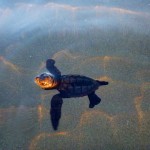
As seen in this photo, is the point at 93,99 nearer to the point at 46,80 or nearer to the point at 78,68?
the point at 78,68

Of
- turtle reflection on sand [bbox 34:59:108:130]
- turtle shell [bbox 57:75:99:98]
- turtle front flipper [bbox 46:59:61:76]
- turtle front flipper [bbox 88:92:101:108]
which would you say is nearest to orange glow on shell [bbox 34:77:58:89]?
turtle reflection on sand [bbox 34:59:108:130]

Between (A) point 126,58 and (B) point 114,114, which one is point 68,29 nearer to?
(A) point 126,58

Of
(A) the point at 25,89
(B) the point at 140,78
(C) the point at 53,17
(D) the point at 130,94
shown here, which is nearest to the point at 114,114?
(D) the point at 130,94

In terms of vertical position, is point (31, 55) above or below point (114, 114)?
above

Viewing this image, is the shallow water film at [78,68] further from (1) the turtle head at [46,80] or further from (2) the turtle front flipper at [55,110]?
(1) the turtle head at [46,80]

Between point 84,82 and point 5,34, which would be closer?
point 84,82

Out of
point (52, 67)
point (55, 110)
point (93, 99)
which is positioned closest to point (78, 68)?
point (52, 67)
